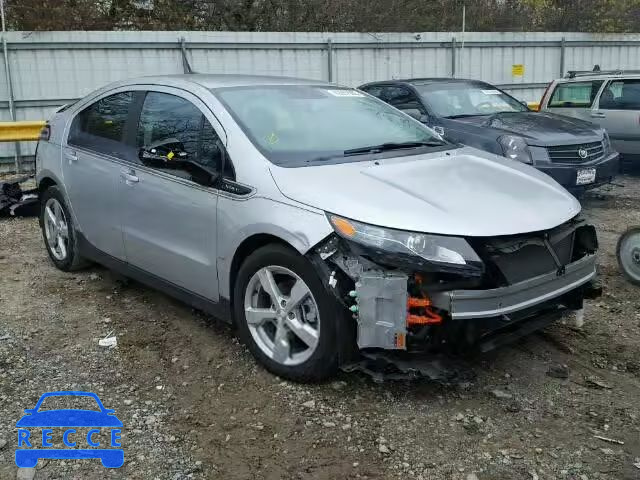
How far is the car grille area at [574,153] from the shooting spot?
7574mm

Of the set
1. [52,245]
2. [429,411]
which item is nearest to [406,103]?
[52,245]

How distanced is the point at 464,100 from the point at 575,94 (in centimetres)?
252

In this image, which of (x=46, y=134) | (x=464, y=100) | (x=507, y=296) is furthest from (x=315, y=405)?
(x=464, y=100)

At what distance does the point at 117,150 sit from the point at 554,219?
9.62 feet

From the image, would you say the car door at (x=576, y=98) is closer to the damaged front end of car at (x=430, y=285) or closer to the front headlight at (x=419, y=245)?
the damaged front end of car at (x=430, y=285)

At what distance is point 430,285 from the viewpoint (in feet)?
10.3

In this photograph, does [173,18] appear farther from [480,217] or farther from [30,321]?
[480,217]

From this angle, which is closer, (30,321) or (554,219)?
(554,219)

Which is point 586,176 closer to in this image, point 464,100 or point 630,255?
point 464,100

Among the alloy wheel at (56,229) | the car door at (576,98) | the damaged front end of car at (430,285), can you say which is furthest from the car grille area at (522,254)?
the car door at (576,98)

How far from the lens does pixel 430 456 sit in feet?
9.80

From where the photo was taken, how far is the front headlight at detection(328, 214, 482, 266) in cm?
309

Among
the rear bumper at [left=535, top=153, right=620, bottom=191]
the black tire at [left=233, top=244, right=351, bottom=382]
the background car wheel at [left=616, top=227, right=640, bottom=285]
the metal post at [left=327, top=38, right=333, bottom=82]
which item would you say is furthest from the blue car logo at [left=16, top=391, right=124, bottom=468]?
the metal post at [left=327, top=38, right=333, bottom=82]

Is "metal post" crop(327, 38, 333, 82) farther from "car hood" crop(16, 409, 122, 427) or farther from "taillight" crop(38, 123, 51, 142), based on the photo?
"car hood" crop(16, 409, 122, 427)
